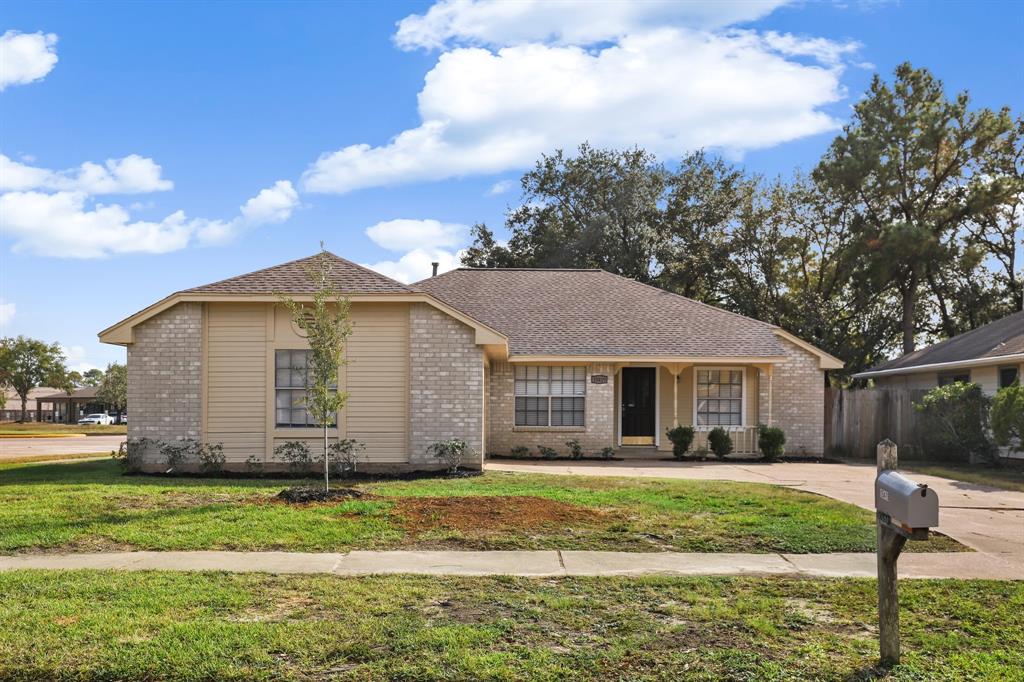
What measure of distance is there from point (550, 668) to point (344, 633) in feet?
4.99

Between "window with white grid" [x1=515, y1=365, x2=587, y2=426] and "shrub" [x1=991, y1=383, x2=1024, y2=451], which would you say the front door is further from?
"shrub" [x1=991, y1=383, x2=1024, y2=451]

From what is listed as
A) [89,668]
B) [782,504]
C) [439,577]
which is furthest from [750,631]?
[782,504]

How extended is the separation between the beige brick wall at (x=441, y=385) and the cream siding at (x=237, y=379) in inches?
117

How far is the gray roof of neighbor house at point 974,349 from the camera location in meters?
21.6

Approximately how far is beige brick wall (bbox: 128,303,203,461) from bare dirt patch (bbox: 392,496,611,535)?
258 inches

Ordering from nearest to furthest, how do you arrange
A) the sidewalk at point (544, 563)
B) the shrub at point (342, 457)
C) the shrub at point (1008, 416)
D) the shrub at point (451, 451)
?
the sidewalk at point (544, 563)
the shrub at point (451, 451)
the shrub at point (342, 457)
the shrub at point (1008, 416)

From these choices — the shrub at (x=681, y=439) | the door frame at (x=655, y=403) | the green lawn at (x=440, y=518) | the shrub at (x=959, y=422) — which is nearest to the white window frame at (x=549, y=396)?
the door frame at (x=655, y=403)

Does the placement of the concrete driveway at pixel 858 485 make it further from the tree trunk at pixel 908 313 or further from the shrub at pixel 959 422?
the tree trunk at pixel 908 313

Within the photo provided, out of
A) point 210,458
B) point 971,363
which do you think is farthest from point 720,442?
point 210,458

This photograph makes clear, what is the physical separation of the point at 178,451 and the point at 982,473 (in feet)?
55.0

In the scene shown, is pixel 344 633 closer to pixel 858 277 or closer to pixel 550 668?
pixel 550 668

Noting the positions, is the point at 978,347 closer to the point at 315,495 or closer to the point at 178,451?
the point at 315,495

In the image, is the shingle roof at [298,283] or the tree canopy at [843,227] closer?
the shingle roof at [298,283]

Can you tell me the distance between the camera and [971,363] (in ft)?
72.0
